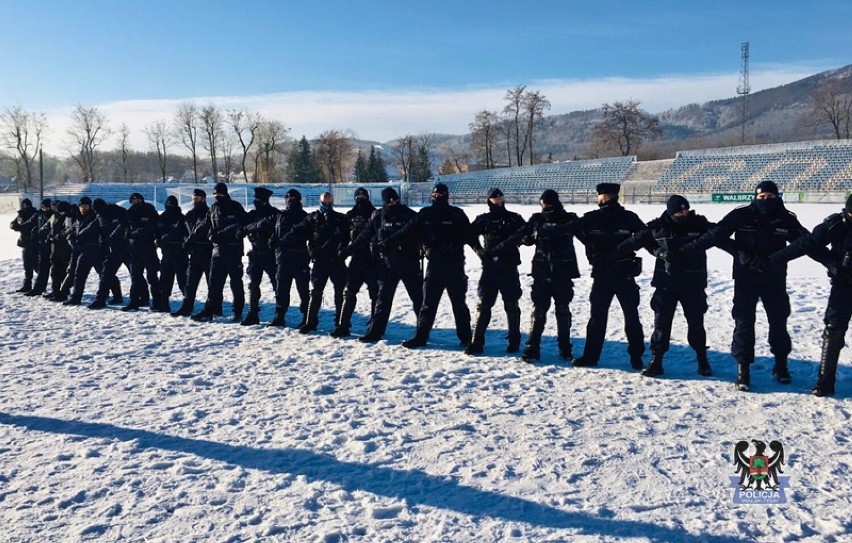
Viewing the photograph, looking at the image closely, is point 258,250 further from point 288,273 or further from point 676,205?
point 676,205

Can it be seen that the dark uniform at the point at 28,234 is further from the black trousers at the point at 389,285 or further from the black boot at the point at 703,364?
the black boot at the point at 703,364

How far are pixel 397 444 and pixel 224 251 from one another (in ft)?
20.4

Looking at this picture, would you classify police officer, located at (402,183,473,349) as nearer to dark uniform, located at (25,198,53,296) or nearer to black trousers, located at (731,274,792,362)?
black trousers, located at (731,274,792,362)

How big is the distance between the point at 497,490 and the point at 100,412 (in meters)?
3.81

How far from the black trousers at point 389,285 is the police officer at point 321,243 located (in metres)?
0.85

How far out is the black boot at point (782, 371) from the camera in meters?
6.84

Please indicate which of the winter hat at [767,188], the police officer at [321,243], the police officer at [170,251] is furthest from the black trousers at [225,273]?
the winter hat at [767,188]

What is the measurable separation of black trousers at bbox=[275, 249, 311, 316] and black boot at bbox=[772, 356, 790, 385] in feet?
20.3

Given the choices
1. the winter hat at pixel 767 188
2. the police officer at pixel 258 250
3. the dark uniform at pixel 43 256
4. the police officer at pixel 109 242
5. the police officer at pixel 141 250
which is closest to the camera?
the winter hat at pixel 767 188

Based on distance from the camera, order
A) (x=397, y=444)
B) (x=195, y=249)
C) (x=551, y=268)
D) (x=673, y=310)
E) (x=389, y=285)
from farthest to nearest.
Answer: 1. (x=195, y=249)
2. (x=389, y=285)
3. (x=551, y=268)
4. (x=673, y=310)
5. (x=397, y=444)

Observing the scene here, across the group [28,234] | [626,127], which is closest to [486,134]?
[626,127]

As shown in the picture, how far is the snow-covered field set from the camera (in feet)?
13.4

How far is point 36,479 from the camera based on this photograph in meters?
4.70

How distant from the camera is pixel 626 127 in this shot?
87938 millimetres
